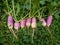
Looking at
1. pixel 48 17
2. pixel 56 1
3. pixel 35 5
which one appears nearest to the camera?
pixel 35 5

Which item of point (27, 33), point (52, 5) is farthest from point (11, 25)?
point (52, 5)

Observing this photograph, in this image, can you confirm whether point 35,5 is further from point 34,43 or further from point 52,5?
point 34,43

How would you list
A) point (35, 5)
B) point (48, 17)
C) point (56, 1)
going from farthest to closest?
point (56, 1) → point (48, 17) → point (35, 5)

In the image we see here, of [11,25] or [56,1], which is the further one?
[56,1]

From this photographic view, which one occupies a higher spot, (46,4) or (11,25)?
(46,4)

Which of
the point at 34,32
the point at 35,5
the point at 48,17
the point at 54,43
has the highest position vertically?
the point at 35,5

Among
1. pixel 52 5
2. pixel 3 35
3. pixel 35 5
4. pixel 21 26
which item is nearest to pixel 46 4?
pixel 52 5

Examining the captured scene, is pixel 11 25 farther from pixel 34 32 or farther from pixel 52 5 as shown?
pixel 52 5
